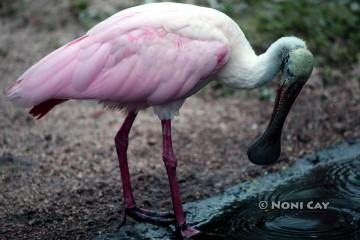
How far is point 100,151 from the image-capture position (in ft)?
21.4

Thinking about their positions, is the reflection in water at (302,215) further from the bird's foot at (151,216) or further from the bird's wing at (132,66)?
the bird's wing at (132,66)

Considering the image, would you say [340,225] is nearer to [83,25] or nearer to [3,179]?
[3,179]

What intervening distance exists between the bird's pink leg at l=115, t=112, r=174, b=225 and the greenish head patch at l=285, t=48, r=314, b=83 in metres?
1.20

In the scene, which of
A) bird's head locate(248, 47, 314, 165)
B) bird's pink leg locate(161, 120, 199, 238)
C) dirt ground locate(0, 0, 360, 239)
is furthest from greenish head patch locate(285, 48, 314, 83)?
dirt ground locate(0, 0, 360, 239)

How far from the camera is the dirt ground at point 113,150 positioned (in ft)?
18.0

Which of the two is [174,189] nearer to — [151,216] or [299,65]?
[151,216]

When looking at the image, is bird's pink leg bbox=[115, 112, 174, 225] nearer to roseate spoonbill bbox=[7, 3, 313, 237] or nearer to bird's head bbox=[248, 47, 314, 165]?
roseate spoonbill bbox=[7, 3, 313, 237]

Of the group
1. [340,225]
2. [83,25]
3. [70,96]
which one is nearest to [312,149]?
[340,225]

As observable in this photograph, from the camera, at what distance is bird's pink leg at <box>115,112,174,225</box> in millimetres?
5254

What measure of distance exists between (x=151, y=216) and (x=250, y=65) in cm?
129

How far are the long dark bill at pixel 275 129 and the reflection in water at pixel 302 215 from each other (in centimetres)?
35

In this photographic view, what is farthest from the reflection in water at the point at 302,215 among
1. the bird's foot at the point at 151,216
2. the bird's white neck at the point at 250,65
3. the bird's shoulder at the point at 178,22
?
the bird's shoulder at the point at 178,22

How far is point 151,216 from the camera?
5.27 meters

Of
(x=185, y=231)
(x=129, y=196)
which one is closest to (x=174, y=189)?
(x=185, y=231)
